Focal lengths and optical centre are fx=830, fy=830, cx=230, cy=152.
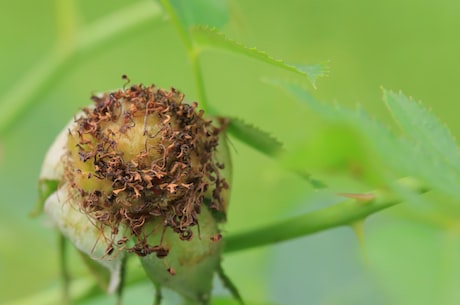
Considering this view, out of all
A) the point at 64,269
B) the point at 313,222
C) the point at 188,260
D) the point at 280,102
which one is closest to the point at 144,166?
the point at 188,260

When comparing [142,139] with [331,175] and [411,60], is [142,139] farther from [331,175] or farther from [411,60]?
[411,60]

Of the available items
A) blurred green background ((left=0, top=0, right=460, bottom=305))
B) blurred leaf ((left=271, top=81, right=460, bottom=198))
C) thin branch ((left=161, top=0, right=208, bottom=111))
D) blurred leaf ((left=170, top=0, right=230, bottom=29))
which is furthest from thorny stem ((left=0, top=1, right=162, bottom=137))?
blurred leaf ((left=271, top=81, right=460, bottom=198))

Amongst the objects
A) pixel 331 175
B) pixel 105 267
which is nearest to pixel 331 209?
pixel 105 267

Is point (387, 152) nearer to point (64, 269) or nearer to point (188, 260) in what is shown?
point (188, 260)

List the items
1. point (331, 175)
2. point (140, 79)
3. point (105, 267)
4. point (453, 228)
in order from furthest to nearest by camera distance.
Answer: point (140, 79), point (453, 228), point (105, 267), point (331, 175)

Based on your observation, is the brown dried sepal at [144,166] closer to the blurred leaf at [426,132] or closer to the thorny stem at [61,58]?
the blurred leaf at [426,132]

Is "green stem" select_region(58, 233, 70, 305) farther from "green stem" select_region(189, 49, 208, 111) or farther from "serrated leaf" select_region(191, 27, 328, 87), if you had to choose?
"serrated leaf" select_region(191, 27, 328, 87)
